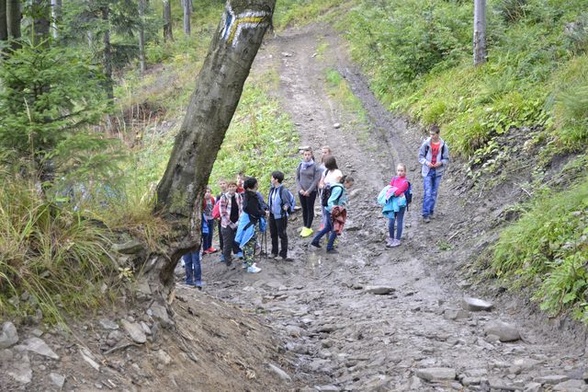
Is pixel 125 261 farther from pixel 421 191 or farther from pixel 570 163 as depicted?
pixel 421 191

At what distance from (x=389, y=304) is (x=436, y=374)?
9.48ft

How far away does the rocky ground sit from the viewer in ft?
15.5

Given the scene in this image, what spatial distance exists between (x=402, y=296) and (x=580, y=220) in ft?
9.15

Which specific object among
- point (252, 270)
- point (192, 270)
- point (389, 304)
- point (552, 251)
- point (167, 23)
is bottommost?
point (252, 270)

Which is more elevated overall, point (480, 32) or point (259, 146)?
point (480, 32)

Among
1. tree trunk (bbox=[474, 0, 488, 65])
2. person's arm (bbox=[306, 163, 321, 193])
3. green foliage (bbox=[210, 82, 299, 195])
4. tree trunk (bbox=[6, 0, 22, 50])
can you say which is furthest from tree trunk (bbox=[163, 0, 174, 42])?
tree trunk (bbox=[6, 0, 22, 50])

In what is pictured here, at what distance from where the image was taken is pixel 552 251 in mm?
8047

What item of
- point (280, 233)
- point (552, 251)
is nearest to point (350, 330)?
point (552, 251)

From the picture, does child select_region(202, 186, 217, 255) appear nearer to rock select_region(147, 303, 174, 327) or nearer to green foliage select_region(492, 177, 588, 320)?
green foliage select_region(492, 177, 588, 320)

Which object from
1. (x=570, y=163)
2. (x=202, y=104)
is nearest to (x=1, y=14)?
(x=202, y=104)

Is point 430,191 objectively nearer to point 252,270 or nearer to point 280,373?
point 252,270

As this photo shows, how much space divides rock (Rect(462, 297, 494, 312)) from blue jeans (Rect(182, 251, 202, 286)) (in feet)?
15.1

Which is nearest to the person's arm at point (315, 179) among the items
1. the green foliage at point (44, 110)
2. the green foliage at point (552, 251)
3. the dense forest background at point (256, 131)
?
the dense forest background at point (256, 131)

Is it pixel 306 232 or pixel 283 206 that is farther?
pixel 306 232
